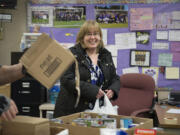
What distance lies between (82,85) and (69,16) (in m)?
2.34

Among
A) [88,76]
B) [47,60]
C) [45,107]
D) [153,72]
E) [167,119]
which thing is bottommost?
[45,107]

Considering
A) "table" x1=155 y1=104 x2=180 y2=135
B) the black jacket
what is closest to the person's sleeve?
the black jacket

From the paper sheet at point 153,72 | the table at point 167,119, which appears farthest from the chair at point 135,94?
the paper sheet at point 153,72

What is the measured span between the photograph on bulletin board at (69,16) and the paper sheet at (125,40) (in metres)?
0.59

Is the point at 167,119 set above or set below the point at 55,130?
below

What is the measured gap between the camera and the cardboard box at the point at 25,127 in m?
1.33

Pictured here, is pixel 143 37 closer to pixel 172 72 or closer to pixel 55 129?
pixel 172 72

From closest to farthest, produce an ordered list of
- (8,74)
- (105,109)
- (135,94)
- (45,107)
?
(8,74) → (105,109) → (135,94) → (45,107)

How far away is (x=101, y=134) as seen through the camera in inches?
53.1

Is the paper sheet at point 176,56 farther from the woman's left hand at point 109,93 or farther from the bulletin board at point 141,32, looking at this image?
the woman's left hand at point 109,93

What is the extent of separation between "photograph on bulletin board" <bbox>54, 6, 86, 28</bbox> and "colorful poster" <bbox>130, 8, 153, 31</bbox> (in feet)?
2.36

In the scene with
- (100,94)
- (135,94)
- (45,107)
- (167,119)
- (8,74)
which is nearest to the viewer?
(8,74)

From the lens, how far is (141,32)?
445cm

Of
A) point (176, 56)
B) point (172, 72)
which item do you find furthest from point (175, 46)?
point (172, 72)
